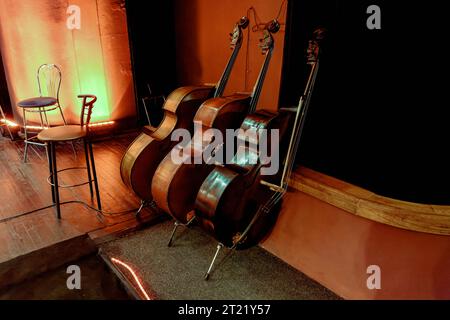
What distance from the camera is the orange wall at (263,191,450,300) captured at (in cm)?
161

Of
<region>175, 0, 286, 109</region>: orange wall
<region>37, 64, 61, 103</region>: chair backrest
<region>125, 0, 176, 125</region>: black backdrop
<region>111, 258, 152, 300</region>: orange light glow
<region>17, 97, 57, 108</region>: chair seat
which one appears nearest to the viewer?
<region>111, 258, 152, 300</region>: orange light glow

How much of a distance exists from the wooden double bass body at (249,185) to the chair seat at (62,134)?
3.84ft

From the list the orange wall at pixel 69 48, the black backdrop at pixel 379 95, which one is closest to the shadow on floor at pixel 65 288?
the black backdrop at pixel 379 95

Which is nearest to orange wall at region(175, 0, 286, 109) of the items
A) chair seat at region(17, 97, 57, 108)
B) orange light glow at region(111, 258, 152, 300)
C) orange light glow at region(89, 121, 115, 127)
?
orange light glow at region(89, 121, 115, 127)

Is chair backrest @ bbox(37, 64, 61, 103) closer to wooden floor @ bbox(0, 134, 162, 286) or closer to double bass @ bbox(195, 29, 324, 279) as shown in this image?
wooden floor @ bbox(0, 134, 162, 286)

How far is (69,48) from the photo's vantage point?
4.21 metres

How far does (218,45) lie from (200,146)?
1686mm

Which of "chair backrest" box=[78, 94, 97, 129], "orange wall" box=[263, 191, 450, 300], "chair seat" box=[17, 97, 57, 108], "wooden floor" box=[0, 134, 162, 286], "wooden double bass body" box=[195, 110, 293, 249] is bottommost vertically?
"wooden floor" box=[0, 134, 162, 286]

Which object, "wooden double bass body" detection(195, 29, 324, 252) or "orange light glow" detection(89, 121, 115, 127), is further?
"orange light glow" detection(89, 121, 115, 127)

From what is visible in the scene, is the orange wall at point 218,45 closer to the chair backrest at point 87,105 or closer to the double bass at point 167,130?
the double bass at point 167,130

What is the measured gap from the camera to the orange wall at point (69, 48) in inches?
159

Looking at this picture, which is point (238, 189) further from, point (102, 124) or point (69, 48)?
point (69, 48)

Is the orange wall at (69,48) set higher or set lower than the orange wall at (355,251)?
higher

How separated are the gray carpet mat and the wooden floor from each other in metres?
0.25
